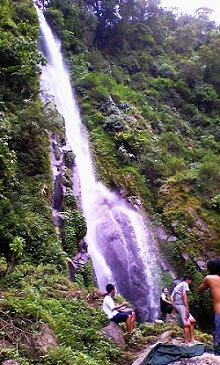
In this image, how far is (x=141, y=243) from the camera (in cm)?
1420

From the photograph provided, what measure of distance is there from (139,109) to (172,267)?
32.3 feet

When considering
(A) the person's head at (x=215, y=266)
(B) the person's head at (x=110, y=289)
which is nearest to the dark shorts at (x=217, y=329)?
(A) the person's head at (x=215, y=266)

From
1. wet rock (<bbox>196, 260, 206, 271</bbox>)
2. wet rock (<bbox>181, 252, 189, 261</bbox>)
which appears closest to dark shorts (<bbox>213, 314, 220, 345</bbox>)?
wet rock (<bbox>196, 260, 206, 271</bbox>)

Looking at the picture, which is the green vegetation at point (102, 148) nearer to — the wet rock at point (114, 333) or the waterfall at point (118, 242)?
the wet rock at point (114, 333)

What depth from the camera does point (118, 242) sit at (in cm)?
1346

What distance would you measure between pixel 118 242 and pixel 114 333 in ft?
20.8

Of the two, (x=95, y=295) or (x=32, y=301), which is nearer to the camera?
(x=32, y=301)

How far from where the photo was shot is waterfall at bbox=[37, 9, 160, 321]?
12709mm

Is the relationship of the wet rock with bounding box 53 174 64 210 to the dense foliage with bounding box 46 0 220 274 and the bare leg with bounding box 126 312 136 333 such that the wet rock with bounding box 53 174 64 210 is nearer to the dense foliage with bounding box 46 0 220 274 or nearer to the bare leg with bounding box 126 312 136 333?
the dense foliage with bounding box 46 0 220 274

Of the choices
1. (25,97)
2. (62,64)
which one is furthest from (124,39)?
(25,97)

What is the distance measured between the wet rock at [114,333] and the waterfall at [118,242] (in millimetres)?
4771

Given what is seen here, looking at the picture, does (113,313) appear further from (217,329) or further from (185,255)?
(185,255)

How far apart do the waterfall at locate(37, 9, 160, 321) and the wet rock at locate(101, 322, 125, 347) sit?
15.7ft

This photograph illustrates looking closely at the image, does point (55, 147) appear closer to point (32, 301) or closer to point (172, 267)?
point (172, 267)
